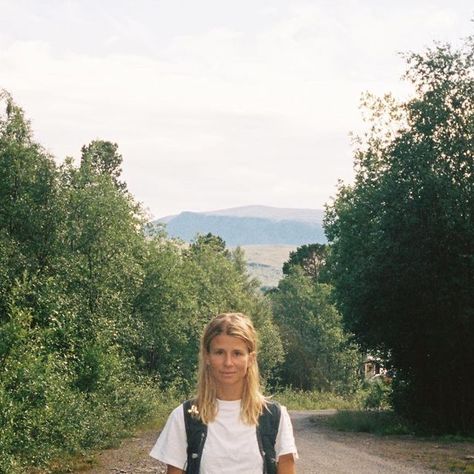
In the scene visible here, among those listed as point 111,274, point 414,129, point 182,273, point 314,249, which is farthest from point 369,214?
point 314,249

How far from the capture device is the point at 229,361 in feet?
12.4

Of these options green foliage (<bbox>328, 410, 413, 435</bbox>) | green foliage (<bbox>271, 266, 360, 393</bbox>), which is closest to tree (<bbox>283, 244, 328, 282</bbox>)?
green foliage (<bbox>271, 266, 360, 393</bbox>)

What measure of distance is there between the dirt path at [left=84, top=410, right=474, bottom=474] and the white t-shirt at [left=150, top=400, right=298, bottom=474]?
1521cm

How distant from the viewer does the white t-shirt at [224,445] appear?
3750 mm

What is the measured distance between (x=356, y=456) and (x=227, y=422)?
18.7 metres

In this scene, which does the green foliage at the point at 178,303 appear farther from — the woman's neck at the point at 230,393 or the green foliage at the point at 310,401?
the woman's neck at the point at 230,393

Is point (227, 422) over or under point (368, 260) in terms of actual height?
under

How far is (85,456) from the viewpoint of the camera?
22.9 m

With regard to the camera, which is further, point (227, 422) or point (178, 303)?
point (178, 303)

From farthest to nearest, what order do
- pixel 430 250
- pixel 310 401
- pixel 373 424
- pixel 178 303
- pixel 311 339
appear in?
pixel 311 339, pixel 310 401, pixel 178 303, pixel 373 424, pixel 430 250

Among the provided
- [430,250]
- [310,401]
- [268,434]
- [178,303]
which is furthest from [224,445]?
[310,401]

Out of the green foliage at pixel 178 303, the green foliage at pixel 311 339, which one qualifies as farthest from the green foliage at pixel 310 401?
the green foliage at pixel 311 339

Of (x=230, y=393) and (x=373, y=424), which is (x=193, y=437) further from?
(x=373, y=424)

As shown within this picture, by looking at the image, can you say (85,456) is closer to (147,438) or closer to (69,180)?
(147,438)
